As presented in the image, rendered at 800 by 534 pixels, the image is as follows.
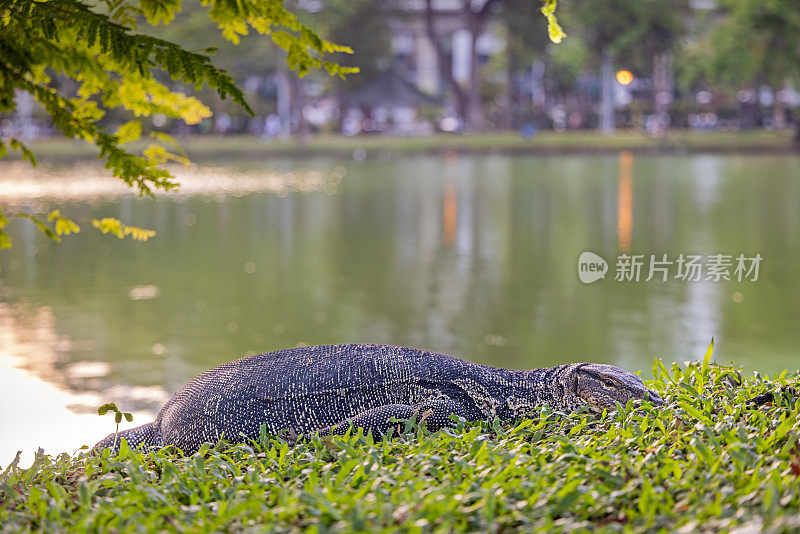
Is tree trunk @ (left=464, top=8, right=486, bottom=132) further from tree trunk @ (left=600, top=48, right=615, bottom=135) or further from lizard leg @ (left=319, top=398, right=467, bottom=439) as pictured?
lizard leg @ (left=319, top=398, right=467, bottom=439)

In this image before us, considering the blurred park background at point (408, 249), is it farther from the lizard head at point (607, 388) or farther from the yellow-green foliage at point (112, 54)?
the lizard head at point (607, 388)

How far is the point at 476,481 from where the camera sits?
133 inches

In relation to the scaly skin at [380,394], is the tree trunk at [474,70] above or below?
above

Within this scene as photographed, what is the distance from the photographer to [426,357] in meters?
4.69

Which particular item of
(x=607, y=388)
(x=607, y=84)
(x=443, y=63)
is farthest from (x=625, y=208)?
(x=443, y=63)

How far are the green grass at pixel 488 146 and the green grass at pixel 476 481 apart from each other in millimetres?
38568

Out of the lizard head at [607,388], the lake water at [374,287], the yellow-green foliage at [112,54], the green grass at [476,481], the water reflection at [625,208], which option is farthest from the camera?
the water reflection at [625,208]

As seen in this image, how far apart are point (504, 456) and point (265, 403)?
141cm

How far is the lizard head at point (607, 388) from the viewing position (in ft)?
14.3

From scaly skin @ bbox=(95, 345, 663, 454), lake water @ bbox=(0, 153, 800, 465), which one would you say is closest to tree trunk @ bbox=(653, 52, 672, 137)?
lake water @ bbox=(0, 153, 800, 465)

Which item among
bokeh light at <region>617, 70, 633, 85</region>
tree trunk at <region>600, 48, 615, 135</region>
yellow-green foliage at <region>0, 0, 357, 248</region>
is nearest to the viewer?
yellow-green foliage at <region>0, 0, 357, 248</region>

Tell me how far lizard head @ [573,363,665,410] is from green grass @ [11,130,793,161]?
38.2 metres

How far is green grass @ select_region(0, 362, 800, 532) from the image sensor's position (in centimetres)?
303

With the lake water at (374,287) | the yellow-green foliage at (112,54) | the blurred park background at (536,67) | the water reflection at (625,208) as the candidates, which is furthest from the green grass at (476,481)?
the blurred park background at (536,67)
